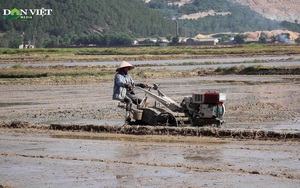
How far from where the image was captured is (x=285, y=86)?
2917 centimetres

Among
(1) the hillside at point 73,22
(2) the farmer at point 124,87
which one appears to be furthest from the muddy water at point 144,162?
(1) the hillside at point 73,22

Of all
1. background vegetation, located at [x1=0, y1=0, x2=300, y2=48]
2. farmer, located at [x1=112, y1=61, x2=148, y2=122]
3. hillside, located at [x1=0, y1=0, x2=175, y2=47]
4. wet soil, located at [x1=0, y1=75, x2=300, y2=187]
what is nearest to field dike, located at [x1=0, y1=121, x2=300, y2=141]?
wet soil, located at [x1=0, y1=75, x2=300, y2=187]

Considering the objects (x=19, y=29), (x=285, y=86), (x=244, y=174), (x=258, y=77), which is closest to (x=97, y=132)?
(x=244, y=174)

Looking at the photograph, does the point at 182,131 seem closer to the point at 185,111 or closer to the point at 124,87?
the point at 185,111

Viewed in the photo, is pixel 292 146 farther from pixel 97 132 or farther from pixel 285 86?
pixel 285 86

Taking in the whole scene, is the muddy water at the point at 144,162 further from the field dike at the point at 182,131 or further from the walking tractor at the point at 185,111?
the walking tractor at the point at 185,111

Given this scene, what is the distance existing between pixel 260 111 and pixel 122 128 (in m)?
5.80

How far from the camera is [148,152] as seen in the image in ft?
39.9

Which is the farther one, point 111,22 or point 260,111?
point 111,22

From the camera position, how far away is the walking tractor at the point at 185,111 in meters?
13.9

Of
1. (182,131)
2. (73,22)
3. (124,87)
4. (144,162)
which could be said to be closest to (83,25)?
(73,22)

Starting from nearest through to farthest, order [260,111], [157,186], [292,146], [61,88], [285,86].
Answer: [157,186] → [292,146] → [260,111] → [285,86] → [61,88]

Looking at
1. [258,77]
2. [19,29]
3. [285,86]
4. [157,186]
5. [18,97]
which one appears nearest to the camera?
[157,186]

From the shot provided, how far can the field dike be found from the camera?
13.2m
